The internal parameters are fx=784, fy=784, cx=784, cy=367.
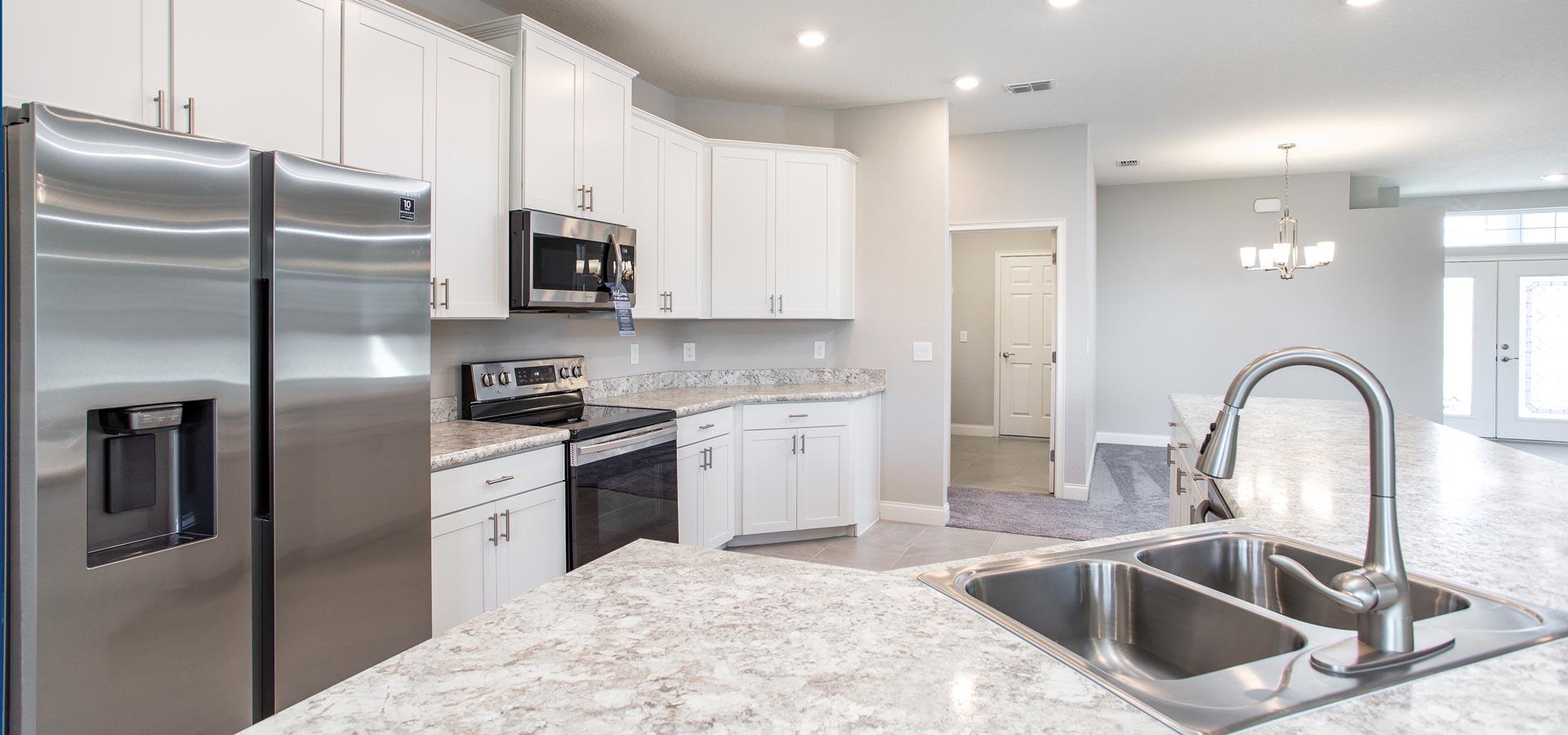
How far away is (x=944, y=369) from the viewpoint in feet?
15.3

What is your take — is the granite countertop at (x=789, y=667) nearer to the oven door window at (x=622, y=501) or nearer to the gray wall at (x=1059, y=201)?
the oven door window at (x=622, y=501)

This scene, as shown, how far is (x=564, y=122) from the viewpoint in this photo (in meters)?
3.15

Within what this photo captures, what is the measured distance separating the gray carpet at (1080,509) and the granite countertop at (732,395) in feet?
3.53

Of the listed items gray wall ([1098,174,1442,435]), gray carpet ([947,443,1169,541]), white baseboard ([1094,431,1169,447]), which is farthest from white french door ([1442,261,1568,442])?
gray carpet ([947,443,1169,541])

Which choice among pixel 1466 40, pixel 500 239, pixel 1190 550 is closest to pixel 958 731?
pixel 1190 550

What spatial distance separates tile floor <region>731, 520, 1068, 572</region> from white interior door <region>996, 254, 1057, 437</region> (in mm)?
3835

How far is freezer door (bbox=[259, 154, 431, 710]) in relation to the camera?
1770 mm

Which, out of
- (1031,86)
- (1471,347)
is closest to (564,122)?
(1031,86)

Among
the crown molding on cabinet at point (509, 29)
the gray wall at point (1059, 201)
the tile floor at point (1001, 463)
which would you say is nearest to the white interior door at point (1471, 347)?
the tile floor at point (1001, 463)

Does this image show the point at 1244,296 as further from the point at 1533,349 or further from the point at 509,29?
the point at 509,29

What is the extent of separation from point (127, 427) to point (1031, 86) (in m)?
4.25

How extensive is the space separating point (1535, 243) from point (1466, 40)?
18.8ft

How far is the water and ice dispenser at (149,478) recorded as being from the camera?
1.47 m

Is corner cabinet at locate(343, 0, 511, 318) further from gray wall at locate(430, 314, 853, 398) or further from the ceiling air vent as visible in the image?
the ceiling air vent
